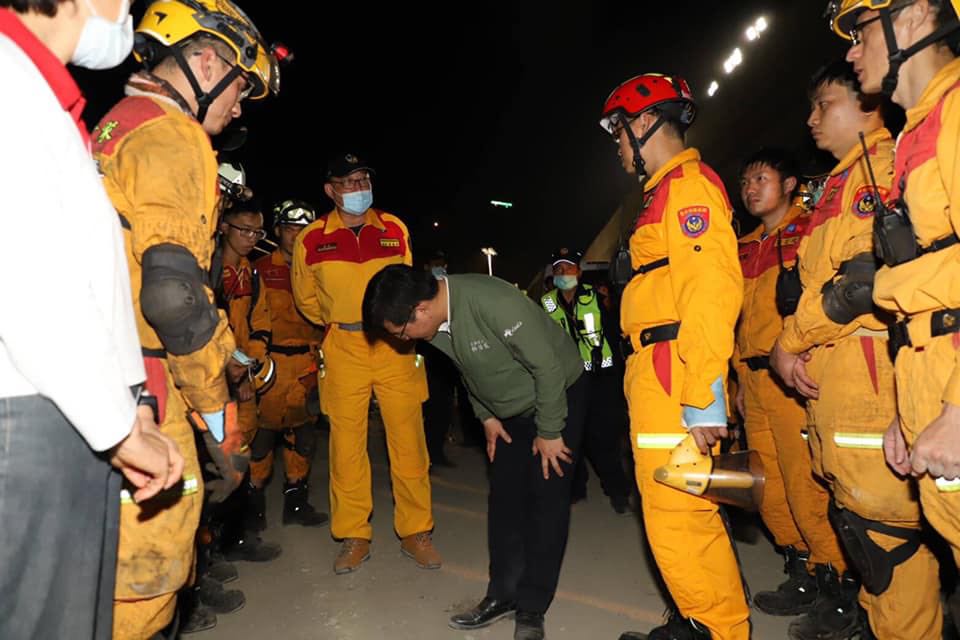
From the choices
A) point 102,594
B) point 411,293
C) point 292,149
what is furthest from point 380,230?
point 292,149

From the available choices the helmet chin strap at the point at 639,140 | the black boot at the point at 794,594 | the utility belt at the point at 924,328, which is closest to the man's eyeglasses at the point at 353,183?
the helmet chin strap at the point at 639,140

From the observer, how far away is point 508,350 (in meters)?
3.13

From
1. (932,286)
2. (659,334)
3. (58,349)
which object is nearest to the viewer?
(58,349)

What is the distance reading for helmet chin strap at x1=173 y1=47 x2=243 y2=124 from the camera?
207cm

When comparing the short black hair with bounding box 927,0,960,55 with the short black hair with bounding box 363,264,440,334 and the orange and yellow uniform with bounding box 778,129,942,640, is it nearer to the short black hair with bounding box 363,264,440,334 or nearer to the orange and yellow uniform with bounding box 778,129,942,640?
the orange and yellow uniform with bounding box 778,129,942,640

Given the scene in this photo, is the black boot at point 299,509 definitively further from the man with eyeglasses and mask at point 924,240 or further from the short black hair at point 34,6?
the short black hair at point 34,6

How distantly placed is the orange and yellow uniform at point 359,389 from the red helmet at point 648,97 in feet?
6.53

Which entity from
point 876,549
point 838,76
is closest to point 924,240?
point 876,549

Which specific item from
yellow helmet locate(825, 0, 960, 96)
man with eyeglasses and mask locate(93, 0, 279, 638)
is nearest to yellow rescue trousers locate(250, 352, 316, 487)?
man with eyeglasses and mask locate(93, 0, 279, 638)

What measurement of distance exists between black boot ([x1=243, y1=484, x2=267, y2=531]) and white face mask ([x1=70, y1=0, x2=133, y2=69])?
365cm

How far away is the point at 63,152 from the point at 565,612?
316 cm

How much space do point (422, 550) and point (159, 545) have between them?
2.52 meters

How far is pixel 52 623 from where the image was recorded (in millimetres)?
1325

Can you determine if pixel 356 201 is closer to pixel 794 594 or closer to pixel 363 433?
pixel 363 433
